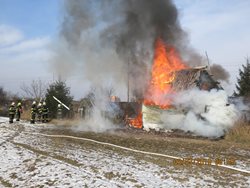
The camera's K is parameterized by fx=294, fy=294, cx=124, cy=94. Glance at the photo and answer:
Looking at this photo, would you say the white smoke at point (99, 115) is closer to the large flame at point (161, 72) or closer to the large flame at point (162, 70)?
the large flame at point (161, 72)

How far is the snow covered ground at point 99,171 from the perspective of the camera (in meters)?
7.04

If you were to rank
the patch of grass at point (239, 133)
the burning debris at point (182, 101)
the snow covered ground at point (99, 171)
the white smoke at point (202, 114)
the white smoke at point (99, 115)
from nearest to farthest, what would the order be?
the snow covered ground at point (99, 171) < the patch of grass at point (239, 133) < the white smoke at point (202, 114) < the burning debris at point (182, 101) < the white smoke at point (99, 115)

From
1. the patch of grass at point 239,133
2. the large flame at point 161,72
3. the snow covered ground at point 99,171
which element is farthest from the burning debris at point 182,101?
the snow covered ground at point 99,171

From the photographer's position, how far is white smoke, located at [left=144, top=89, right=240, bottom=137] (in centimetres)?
1532

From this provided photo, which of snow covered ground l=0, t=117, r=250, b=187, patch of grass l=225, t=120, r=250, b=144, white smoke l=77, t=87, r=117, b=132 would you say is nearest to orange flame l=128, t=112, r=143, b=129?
white smoke l=77, t=87, r=117, b=132

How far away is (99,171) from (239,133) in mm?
9098

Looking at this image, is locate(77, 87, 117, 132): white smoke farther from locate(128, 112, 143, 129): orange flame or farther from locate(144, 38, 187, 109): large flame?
locate(144, 38, 187, 109): large flame

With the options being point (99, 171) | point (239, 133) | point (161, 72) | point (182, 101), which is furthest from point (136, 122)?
point (99, 171)

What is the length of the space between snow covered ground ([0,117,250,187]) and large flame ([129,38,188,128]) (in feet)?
29.2

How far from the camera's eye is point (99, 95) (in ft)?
87.0

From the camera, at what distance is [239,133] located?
14.5m

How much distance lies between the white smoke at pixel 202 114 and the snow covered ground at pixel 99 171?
6.34m

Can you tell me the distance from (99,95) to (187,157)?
17.4 m

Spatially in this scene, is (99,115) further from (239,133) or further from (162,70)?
(239,133)
